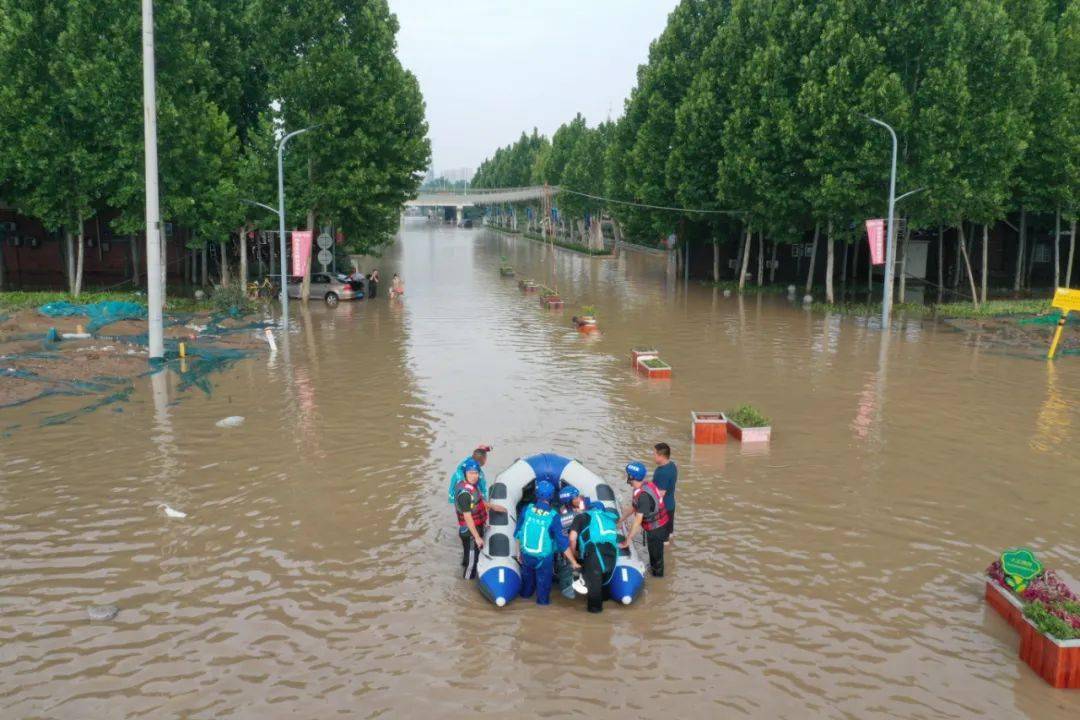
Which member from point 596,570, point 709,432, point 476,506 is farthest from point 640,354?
point 596,570

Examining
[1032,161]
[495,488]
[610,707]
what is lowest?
[610,707]

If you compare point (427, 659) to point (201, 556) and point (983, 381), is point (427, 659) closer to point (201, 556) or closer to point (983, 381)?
point (201, 556)

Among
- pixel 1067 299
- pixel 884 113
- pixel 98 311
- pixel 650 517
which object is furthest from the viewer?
pixel 884 113

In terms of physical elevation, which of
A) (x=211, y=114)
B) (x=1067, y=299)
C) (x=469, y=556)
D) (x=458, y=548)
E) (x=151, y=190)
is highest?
(x=211, y=114)

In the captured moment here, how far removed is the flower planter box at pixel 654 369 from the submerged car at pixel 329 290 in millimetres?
20473

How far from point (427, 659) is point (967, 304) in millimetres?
33742

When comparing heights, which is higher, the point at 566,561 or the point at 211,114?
the point at 211,114

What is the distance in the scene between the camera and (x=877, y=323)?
102 feet

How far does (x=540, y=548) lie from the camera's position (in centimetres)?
883

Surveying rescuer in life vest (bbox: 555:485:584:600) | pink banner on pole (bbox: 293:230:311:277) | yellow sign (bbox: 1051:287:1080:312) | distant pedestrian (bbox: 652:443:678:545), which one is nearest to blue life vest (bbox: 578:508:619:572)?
rescuer in life vest (bbox: 555:485:584:600)

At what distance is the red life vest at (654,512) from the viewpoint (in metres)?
9.34

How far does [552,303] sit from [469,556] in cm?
2741

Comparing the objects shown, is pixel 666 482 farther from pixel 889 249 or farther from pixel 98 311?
pixel 889 249

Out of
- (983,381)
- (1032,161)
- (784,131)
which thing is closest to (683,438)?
(983,381)
